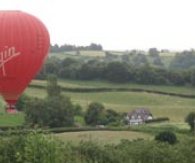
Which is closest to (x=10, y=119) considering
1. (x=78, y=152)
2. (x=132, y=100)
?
(x=132, y=100)

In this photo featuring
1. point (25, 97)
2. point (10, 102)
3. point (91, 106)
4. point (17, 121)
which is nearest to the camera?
point (10, 102)

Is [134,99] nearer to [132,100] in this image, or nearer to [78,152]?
[132,100]

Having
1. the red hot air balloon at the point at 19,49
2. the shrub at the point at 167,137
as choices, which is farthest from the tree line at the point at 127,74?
the red hot air balloon at the point at 19,49

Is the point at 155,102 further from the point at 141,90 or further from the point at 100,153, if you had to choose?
the point at 100,153

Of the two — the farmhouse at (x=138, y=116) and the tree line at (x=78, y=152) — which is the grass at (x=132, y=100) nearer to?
the farmhouse at (x=138, y=116)

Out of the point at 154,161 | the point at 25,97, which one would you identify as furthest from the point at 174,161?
the point at 25,97

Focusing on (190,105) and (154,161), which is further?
(190,105)

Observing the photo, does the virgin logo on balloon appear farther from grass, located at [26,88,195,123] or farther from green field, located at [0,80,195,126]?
grass, located at [26,88,195,123]
